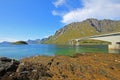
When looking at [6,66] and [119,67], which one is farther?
[119,67]

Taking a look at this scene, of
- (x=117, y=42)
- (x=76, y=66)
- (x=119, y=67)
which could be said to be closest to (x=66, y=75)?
(x=76, y=66)

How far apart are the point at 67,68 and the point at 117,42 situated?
10384cm

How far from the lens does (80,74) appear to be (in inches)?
663

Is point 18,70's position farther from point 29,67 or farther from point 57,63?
point 57,63

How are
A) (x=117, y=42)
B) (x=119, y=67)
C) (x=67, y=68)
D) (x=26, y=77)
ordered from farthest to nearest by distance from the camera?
(x=117, y=42)
(x=119, y=67)
(x=67, y=68)
(x=26, y=77)

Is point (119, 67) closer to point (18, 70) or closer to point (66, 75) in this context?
point (66, 75)

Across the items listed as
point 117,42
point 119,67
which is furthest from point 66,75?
point 117,42

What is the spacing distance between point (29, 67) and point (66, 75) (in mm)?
3175

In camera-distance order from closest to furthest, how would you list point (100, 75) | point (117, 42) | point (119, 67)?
point (100, 75) → point (119, 67) → point (117, 42)

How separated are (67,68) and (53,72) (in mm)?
1542

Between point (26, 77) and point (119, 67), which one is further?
point (119, 67)

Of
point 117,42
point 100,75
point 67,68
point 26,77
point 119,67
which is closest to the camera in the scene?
point 26,77

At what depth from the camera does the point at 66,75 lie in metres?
16.7

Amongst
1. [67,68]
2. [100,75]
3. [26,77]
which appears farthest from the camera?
Result: [67,68]
